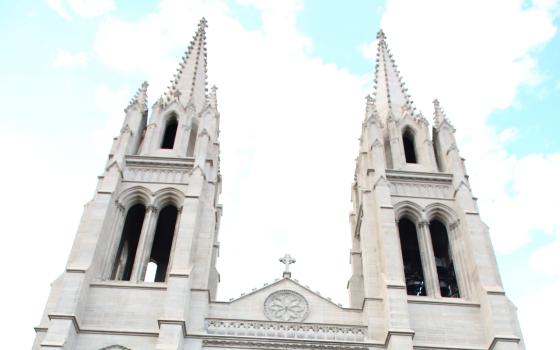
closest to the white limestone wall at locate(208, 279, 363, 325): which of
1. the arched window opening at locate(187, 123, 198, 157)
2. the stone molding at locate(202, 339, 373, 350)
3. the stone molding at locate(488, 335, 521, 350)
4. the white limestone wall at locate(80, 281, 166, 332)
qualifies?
the stone molding at locate(202, 339, 373, 350)

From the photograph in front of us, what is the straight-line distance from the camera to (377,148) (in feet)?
99.3

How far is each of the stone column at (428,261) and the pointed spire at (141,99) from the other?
1446 cm

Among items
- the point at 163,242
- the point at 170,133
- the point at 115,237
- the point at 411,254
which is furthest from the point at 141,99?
the point at 411,254

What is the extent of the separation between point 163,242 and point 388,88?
568 inches

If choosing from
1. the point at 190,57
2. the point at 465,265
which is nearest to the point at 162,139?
the point at 190,57

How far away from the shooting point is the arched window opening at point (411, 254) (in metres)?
29.3

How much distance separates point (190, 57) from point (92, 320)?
18807mm

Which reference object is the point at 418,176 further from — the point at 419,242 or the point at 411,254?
the point at 411,254

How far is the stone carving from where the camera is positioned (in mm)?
24047

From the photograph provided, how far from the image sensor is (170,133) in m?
34.0

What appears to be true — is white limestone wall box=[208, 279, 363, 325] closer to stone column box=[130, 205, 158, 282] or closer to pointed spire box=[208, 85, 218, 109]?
stone column box=[130, 205, 158, 282]

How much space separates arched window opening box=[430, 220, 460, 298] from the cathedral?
2.5 inches

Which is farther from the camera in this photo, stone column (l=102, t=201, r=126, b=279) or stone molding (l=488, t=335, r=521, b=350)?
stone column (l=102, t=201, r=126, b=279)

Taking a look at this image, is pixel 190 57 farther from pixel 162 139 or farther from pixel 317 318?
pixel 317 318
